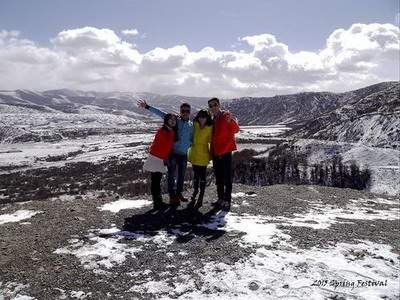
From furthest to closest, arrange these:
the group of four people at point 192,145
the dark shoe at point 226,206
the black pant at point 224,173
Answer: the dark shoe at point 226,206, the black pant at point 224,173, the group of four people at point 192,145

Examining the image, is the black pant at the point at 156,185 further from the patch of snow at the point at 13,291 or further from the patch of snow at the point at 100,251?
the patch of snow at the point at 13,291

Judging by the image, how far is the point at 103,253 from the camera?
7973 mm

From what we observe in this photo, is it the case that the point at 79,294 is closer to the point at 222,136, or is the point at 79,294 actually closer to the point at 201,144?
the point at 201,144

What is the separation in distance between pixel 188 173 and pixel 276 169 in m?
8.67

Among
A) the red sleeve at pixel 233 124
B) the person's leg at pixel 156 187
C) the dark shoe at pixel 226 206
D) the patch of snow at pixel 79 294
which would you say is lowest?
the patch of snow at pixel 79 294

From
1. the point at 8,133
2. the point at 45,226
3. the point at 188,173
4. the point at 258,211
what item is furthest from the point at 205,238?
the point at 8,133

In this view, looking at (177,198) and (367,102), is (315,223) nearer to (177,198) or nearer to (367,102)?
(177,198)

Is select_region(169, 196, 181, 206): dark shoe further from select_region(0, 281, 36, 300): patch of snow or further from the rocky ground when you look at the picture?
select_region(0, 281, 36, 300): patch of snow

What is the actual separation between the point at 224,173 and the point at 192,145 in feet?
3.70

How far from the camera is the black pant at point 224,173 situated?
36.0 feet

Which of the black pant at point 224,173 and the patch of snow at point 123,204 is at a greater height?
the black pant at point 224,173

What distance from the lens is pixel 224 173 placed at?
436 inches

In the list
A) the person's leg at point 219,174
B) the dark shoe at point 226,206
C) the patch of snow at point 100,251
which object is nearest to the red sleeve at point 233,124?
the person's leg at point 219,174

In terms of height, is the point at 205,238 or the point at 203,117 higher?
the point at 203,117
